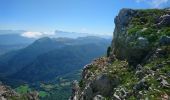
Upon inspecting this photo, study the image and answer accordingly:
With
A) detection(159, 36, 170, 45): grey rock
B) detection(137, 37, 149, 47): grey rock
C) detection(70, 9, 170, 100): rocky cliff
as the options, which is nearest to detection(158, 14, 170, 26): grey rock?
detection(70, 9, 170, 100): rocky cliff

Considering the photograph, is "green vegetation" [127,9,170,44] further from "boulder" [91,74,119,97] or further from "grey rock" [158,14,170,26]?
"boulder" [91,74,119,97]

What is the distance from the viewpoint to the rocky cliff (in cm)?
5534

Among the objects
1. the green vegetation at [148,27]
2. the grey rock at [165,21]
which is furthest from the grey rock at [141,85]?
the grey rock at [165,21]

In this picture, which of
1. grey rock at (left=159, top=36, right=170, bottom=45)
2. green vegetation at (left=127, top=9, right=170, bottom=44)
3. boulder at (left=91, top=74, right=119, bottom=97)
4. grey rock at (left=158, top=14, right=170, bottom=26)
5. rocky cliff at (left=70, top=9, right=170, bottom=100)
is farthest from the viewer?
grey rock at (left=158, top=14, right=170, bottom=26)

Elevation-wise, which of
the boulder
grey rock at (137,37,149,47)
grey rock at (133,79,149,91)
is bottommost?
the boulder

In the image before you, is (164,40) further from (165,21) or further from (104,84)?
(104,84)

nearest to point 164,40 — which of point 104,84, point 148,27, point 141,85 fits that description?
point 148,27

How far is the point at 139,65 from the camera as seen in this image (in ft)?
220

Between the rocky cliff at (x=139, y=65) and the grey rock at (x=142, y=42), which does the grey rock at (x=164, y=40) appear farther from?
the grey rock at (x=142, y=42)

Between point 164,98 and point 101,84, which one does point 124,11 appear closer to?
point 101,84

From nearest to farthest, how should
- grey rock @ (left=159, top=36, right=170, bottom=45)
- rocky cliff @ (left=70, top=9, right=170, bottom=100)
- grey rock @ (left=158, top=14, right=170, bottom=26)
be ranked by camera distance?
rocky cliff @ (left=70, top=9, right=170, bottom=100), grey rock @ (left=159, top=36, right=170, bottom=45), grey rock @ (left=158, top=14, right=170, bottom=26)

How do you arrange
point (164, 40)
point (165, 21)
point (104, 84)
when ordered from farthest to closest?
point (165, 21) → point (164, 40) → point (104, 84)

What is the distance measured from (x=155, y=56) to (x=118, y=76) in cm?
826

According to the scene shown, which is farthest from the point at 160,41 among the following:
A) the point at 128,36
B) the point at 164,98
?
the point at 164,98
